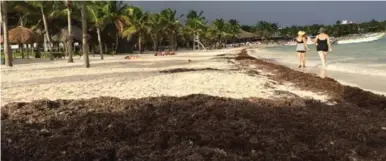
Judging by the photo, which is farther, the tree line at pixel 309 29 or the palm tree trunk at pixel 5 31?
the tree line at pixel 309 29

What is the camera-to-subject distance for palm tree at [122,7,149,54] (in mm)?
56656

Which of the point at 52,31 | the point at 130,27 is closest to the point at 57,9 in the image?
the point at 52,31

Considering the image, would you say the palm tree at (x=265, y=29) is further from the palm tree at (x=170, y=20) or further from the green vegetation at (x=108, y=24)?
the palm tree at (x=170, y=20)

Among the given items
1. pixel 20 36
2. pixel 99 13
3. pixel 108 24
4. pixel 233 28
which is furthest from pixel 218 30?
pixel 20 36

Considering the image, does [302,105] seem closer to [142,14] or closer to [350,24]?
[142,14]

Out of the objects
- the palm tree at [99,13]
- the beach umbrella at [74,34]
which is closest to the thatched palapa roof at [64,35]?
the beach umbrella at [74,34]

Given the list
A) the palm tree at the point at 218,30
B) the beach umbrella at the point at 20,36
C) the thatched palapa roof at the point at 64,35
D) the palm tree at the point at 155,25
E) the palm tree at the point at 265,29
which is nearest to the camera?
the beach umbrella at the point at 20,36

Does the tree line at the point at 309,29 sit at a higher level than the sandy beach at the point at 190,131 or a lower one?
higher

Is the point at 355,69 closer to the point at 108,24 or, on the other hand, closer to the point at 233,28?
the point at 108,24

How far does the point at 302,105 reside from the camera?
24.7ft

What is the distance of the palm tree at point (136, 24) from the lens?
56656mm

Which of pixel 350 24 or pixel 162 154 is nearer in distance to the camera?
pixel 162 154

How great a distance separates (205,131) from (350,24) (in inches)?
7778

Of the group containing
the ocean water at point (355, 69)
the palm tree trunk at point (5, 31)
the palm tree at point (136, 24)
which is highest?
the palm tree at point (136, 24)
